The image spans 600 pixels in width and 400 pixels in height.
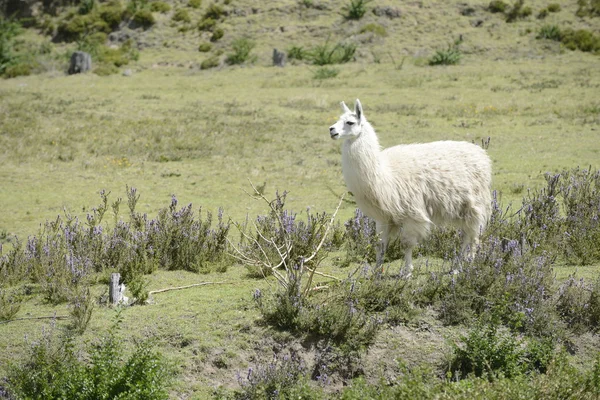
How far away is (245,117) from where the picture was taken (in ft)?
66.2

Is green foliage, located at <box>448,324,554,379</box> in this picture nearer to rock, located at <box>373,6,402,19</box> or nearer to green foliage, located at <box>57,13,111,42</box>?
rock, located at <box>373,6,402,19</box>

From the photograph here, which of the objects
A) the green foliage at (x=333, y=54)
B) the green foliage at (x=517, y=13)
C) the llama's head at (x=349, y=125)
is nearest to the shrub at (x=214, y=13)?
the green foliage at (x=333, y=54)

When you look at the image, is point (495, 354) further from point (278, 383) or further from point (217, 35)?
point (217, 35)

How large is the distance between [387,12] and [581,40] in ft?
37.6

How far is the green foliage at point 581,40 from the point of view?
31.7m

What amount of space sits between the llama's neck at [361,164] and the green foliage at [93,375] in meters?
2.81

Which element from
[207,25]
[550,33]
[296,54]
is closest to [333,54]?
[296,54]

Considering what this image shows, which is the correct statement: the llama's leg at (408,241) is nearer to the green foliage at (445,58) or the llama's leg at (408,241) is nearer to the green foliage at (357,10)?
the green foliage at (445,58)

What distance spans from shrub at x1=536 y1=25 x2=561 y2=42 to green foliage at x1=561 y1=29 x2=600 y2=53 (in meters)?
0.43

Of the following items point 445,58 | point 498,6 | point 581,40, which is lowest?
point 445,58

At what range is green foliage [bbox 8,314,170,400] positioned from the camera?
17.3ft

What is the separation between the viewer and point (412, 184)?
296 inches

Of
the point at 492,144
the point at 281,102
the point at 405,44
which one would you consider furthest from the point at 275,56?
the point at 492,144

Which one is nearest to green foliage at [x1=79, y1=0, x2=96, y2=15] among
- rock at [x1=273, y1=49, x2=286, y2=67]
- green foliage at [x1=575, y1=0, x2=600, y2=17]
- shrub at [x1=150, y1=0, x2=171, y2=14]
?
shrub at [x1=150, y1=0, x2=171, y2=14]
